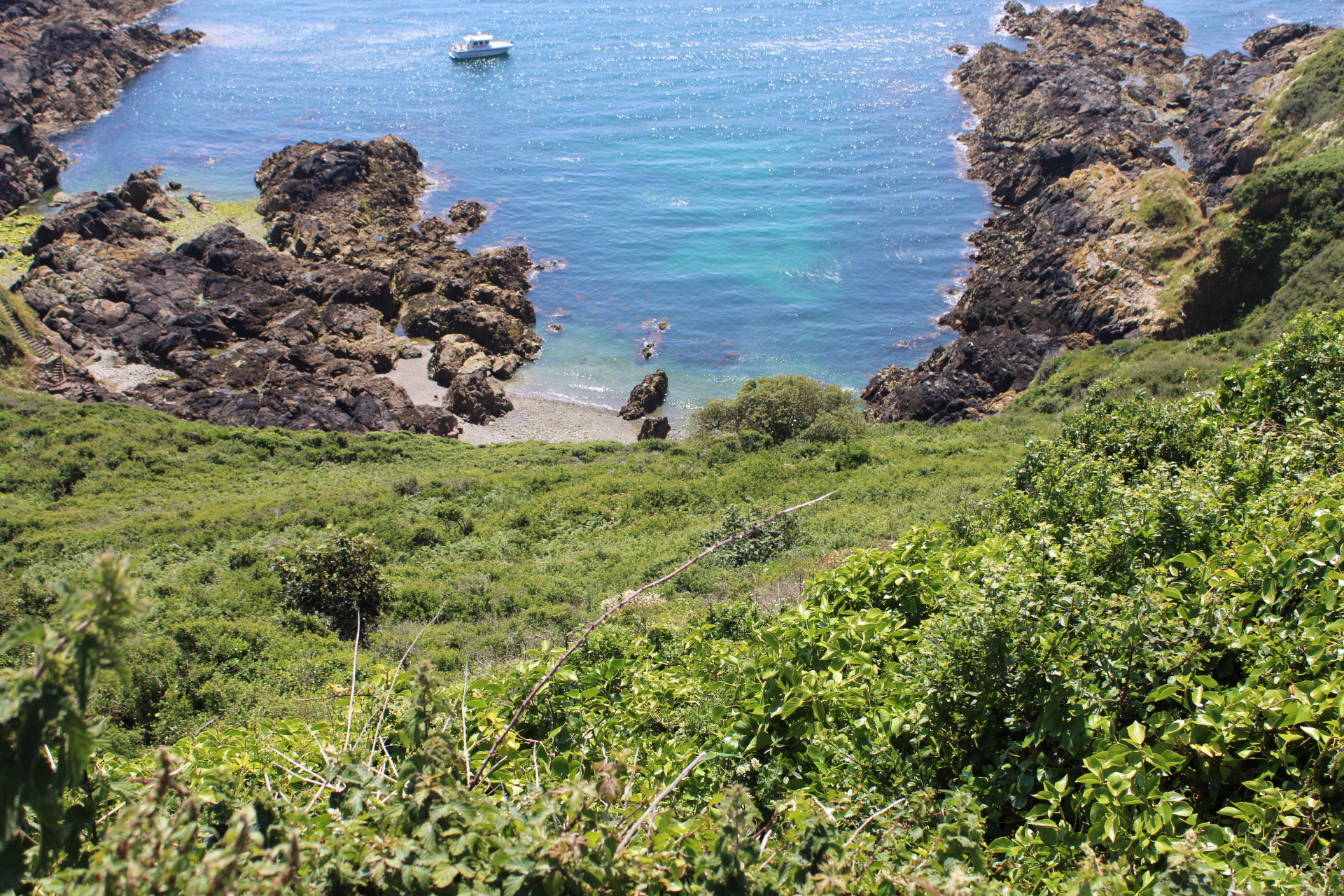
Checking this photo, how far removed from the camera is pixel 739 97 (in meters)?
65.6

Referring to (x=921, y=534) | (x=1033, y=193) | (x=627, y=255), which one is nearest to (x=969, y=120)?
(x=1033, y=193)

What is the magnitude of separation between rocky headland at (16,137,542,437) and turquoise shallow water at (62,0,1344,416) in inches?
123

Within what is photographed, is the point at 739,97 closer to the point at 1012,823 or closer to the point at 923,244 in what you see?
the point at 923,244

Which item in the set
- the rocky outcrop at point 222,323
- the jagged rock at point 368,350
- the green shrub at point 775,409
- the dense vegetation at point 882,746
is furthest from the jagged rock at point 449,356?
the dense vegetation at point 882,746

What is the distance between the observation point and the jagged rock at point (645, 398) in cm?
3145

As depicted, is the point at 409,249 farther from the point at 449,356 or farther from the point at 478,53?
the point at 478,53

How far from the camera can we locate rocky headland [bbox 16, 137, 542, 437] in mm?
28984

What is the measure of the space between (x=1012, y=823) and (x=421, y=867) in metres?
3.56

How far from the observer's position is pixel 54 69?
61.5 m

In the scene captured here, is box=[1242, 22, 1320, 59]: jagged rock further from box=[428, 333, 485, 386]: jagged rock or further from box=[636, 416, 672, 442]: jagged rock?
box=[428, 333, 485, 386]: jagged rock

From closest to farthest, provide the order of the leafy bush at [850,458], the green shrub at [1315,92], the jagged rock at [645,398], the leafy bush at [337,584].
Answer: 1. the leafy bush at [337,584]
2. the leafy bush at [850,458]
3. the jagged rock at [645,398]
4. the green shrub at [1315,92]

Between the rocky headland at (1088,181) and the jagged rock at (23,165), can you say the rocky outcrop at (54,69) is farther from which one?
the rocky headland at (1088,181)

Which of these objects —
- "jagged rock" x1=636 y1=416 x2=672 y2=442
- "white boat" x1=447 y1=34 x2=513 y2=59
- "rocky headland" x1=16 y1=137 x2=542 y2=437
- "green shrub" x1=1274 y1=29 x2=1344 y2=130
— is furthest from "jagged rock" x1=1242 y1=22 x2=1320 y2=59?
"white boat" x1=447 y1=34 x2=513 y2=59

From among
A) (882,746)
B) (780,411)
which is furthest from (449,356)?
(882,746)
